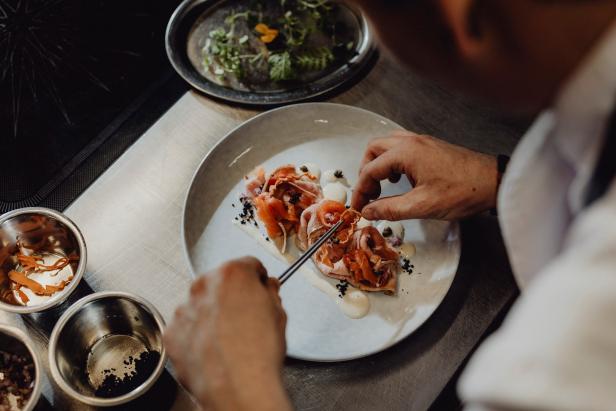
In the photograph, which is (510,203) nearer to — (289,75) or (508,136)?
(508,136)

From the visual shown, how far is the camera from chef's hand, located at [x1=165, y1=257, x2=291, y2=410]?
0.83m

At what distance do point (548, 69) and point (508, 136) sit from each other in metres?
0.93

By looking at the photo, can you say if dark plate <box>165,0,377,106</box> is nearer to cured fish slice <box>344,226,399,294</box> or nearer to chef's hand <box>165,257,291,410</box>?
cured fish slice <box>344,226,399,294</box>

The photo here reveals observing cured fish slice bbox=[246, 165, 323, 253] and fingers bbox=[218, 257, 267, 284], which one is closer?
fingers bbox=[218, 257, 267, 284]

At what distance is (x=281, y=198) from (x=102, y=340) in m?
0.49

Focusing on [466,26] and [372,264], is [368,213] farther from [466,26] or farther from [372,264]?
[466,26]

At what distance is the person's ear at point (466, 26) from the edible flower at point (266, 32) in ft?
3.57

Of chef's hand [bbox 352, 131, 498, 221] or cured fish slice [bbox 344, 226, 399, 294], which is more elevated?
chef's hand [bbox 352, 131, 498, 221]

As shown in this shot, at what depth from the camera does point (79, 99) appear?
182 cm


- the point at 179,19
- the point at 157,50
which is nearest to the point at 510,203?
the point at 179,19

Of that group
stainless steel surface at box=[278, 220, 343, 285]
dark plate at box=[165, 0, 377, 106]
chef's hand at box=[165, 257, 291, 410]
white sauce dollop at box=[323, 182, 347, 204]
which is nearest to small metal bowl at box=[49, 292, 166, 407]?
chef's hand at box=[165, 257, 291, 410]

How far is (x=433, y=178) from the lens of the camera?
1223mm

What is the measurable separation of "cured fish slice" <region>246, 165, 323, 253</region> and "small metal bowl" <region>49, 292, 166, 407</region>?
1.12 feet

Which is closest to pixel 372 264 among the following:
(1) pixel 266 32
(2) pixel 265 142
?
(2) pixel 265 142
